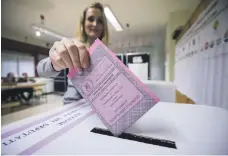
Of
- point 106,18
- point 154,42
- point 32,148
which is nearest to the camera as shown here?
point 32,148

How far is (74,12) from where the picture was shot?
1.28ft

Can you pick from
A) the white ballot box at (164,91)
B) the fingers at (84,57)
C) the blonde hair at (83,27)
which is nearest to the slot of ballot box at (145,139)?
the fingers at (84,57)

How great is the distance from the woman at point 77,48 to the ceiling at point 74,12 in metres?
0.03

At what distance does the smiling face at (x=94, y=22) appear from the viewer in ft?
1.25

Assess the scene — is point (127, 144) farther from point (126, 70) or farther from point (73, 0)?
point (73, 0)

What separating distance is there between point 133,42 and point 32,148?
1.46ft

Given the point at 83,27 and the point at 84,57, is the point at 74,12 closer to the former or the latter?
the point at 83,27

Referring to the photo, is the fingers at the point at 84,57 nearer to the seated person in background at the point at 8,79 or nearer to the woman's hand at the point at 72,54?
the woman's hand at the point at 72,54

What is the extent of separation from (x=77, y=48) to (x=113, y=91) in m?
0.11

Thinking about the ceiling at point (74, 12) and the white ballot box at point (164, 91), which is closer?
the ceiling at point (74, 12)

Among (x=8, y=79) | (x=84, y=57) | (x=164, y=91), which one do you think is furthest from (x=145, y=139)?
(x=8, y=79)

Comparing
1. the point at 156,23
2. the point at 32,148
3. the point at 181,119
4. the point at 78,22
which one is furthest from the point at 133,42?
the point at 32,148

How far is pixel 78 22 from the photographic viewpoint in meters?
0.40

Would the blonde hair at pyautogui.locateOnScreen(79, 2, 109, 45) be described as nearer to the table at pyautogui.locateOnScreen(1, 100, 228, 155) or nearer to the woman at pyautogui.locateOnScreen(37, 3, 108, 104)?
the woman at pyautogui.locateOnScreen(37, 3, 108, 104)
